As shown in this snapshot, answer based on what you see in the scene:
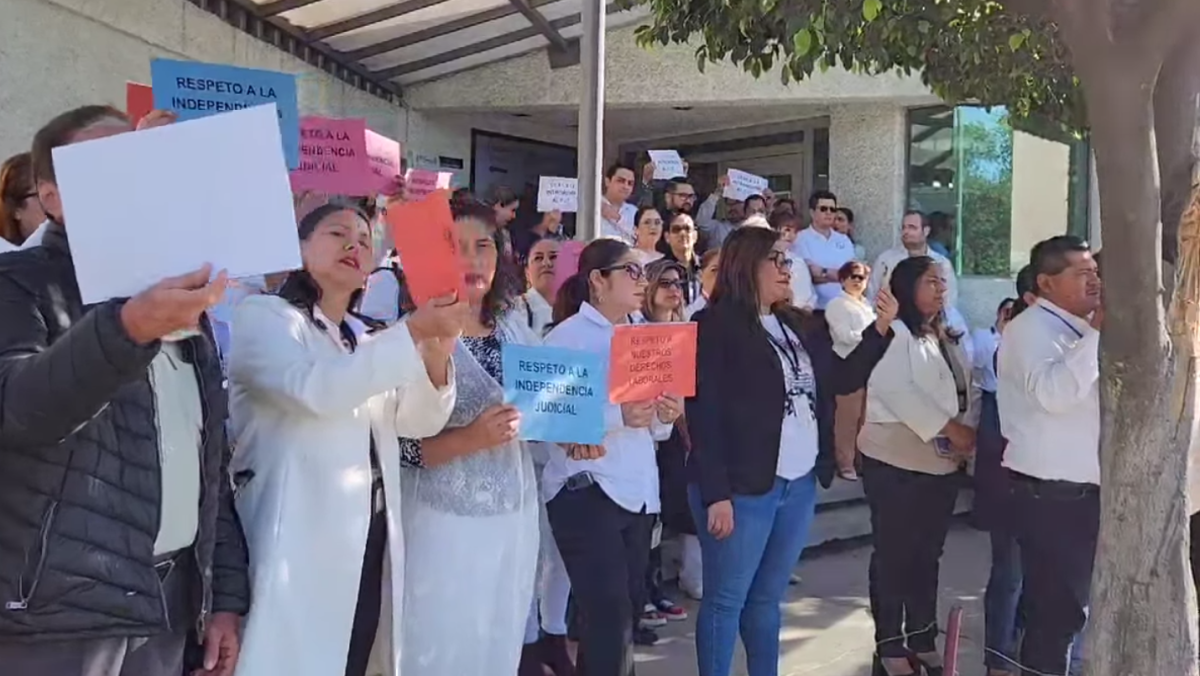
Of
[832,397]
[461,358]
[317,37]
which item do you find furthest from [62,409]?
[317,37]

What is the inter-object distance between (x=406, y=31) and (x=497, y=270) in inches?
309

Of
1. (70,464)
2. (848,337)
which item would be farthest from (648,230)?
(70,464)

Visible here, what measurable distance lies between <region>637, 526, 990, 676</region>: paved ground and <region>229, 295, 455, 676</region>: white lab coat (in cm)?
276

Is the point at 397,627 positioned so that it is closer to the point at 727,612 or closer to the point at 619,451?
the point at 619,451

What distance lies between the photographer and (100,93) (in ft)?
25.6

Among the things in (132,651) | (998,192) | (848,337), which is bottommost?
(132,651)

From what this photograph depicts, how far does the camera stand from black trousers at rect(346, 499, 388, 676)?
3.25m

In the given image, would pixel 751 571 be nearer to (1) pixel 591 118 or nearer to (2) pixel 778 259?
(2) pixel 778 259

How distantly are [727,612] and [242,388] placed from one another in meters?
2.03

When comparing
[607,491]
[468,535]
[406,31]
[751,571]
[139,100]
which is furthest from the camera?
[406,31]

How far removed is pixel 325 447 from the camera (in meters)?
3.01

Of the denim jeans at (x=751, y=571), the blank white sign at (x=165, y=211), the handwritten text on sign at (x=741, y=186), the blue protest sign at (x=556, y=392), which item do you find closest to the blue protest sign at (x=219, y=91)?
the blue protest sign at (x=556, y=392)

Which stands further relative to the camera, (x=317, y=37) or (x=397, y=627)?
(x=317, y=37)

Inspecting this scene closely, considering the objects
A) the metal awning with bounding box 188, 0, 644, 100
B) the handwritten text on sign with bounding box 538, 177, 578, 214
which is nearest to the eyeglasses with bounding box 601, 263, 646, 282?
the handwritten text on sign with bounding box 538, 177, 578, 214
